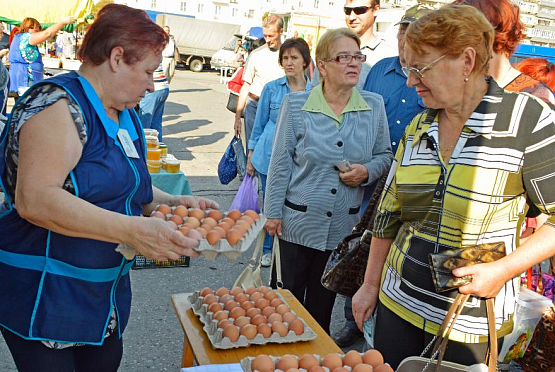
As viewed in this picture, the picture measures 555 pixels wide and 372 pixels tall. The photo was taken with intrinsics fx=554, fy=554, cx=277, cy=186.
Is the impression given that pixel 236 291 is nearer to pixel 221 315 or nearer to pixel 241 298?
pixel 241 298

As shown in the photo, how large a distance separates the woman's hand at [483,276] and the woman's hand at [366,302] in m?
0.60

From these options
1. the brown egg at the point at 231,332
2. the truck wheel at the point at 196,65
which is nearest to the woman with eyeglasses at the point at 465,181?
the brown egg at the point at 231,332

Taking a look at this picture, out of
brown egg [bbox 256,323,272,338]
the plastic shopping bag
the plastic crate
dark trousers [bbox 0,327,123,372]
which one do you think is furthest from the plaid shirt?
the plastic crate

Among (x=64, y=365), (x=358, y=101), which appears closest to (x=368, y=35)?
(x=358, y=101)

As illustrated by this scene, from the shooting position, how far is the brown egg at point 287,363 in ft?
6.38

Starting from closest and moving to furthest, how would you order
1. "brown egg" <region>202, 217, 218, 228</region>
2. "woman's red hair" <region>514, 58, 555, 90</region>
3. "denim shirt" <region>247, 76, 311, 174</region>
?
"brown egg" <region>202, 217, 218, 228</region>, "woman's red hair" <region>514, 58, 555, 90</region>, "denim shirt" <region>247, 76, 311, 174</region>

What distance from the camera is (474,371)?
171 cm

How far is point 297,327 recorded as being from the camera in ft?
7.92

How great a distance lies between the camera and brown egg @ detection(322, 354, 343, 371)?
1.98 m

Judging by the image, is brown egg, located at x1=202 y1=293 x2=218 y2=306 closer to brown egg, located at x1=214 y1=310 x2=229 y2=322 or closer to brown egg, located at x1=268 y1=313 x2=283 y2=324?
brown egg, located at x1=214 y1=310 x2=229 y2=322

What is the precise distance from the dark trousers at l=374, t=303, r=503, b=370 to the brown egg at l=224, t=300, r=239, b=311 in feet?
2.28

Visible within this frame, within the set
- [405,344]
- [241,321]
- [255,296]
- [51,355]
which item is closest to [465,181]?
[405,344]

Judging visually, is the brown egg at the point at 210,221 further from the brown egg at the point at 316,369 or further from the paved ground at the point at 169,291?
the paved ground at the point at 169,291

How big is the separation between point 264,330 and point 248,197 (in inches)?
94.7
